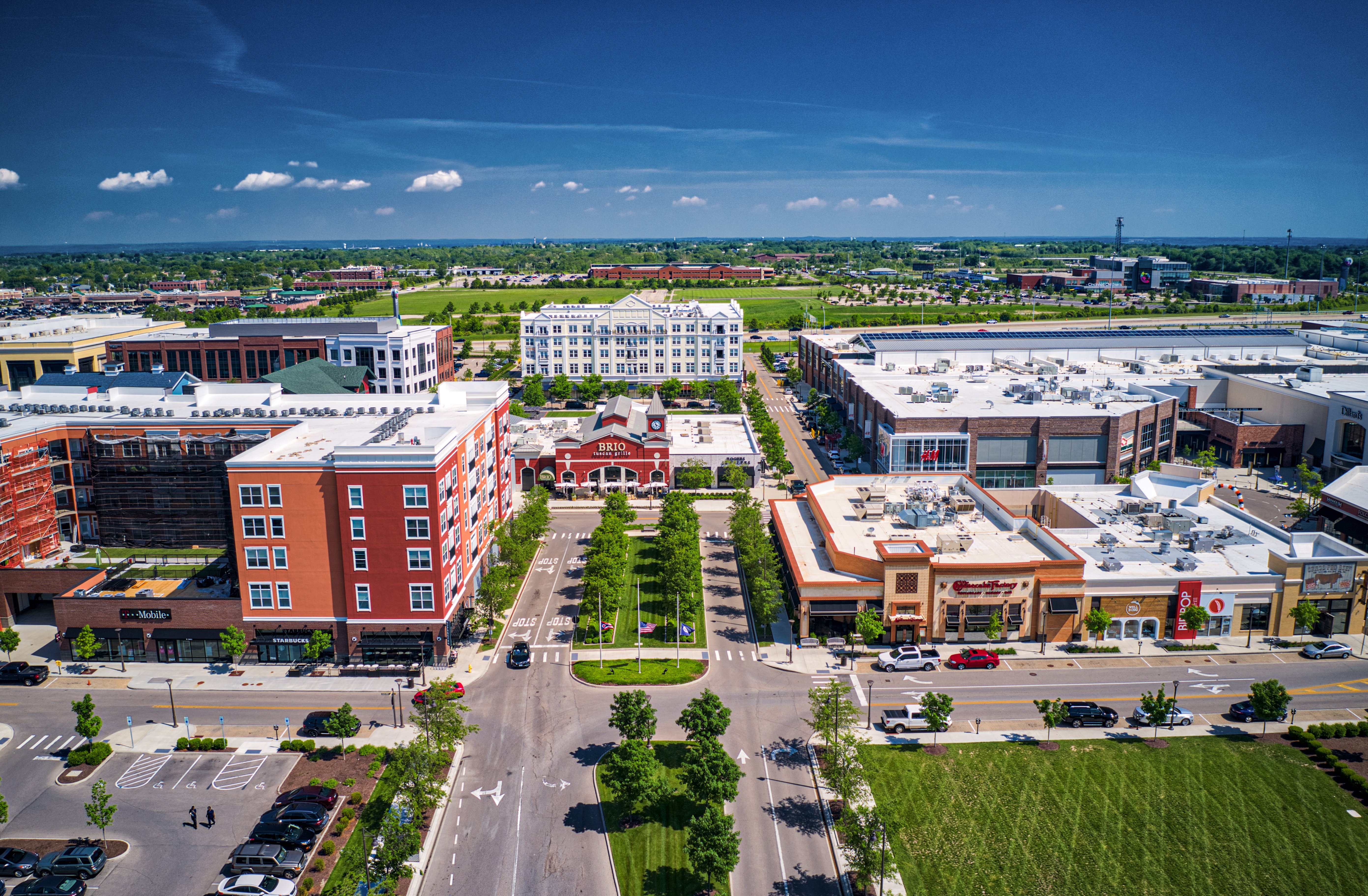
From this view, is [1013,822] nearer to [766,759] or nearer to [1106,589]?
[766,759]

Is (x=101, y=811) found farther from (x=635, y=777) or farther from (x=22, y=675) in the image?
(x=635, y=777)

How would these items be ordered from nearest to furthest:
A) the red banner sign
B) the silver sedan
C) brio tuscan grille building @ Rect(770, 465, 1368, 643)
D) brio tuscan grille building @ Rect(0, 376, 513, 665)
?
1. the silver sedan
2. brio tuscan grille building @ Rect(0, 376, 513, 665)
3. brio tuscan grille building @ Rect(770, 465, 1368, 643)
4. the red banner sign

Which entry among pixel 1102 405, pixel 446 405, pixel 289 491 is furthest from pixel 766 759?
pixel 1102 405

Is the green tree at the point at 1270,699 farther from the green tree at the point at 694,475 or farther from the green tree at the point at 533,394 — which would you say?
the green tree at the point at 533,394

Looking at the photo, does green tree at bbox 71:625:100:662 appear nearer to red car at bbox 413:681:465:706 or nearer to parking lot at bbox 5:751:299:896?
parking lot at bbox 5:751:299:896

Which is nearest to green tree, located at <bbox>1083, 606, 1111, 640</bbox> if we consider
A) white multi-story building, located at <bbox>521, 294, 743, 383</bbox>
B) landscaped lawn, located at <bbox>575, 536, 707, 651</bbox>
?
landscaped lawn, located at <bbox>575, 536, 707, 651</bbox>

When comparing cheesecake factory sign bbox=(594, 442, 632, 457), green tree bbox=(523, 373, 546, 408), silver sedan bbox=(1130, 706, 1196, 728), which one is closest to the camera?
silver sedan bbox=(1130, 706, 1196, 728)
